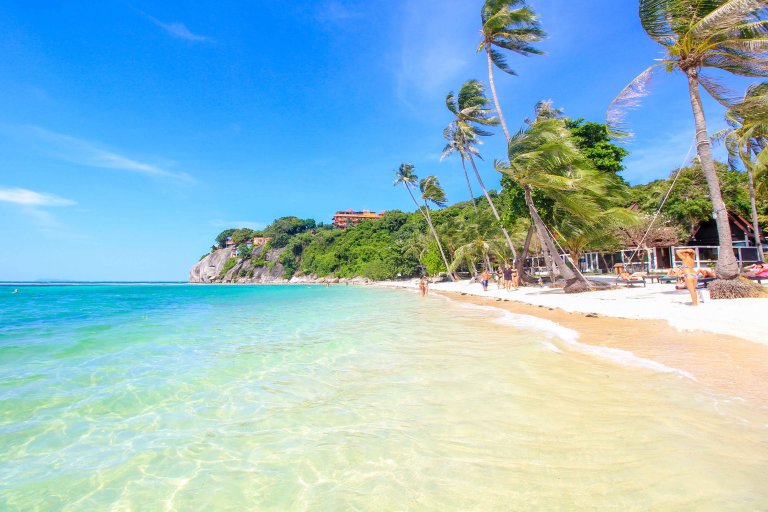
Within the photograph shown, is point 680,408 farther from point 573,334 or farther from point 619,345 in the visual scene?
point 573,334

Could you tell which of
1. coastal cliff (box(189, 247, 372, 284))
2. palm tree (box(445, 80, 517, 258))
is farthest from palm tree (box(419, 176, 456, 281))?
coastal cliff (box(189, 247, 372, 284))

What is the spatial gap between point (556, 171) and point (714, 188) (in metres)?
6.28

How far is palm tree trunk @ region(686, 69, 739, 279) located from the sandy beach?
1029 millimetres

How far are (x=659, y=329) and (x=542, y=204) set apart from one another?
11478mm

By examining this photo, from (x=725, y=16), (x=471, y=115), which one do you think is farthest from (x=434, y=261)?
(x=725, y=16)

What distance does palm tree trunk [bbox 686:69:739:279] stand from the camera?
987 centimetres

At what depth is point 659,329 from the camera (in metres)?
7.64

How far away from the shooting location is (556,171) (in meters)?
15.9

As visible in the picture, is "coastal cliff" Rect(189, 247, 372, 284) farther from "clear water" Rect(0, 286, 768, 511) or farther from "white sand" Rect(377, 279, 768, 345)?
"clear water" Rect(0, 286, 768, 511)

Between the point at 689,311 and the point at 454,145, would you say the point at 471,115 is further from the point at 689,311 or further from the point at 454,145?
the point at 689,311

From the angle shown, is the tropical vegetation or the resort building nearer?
the tropical vegetation

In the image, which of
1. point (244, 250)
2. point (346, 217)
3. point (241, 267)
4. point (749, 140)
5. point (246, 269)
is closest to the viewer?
point (749, 140)

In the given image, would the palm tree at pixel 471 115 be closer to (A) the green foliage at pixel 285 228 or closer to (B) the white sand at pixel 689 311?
(B) the white sand at pixel 689 311

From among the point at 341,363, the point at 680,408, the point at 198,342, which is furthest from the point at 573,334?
the point at 198,342
